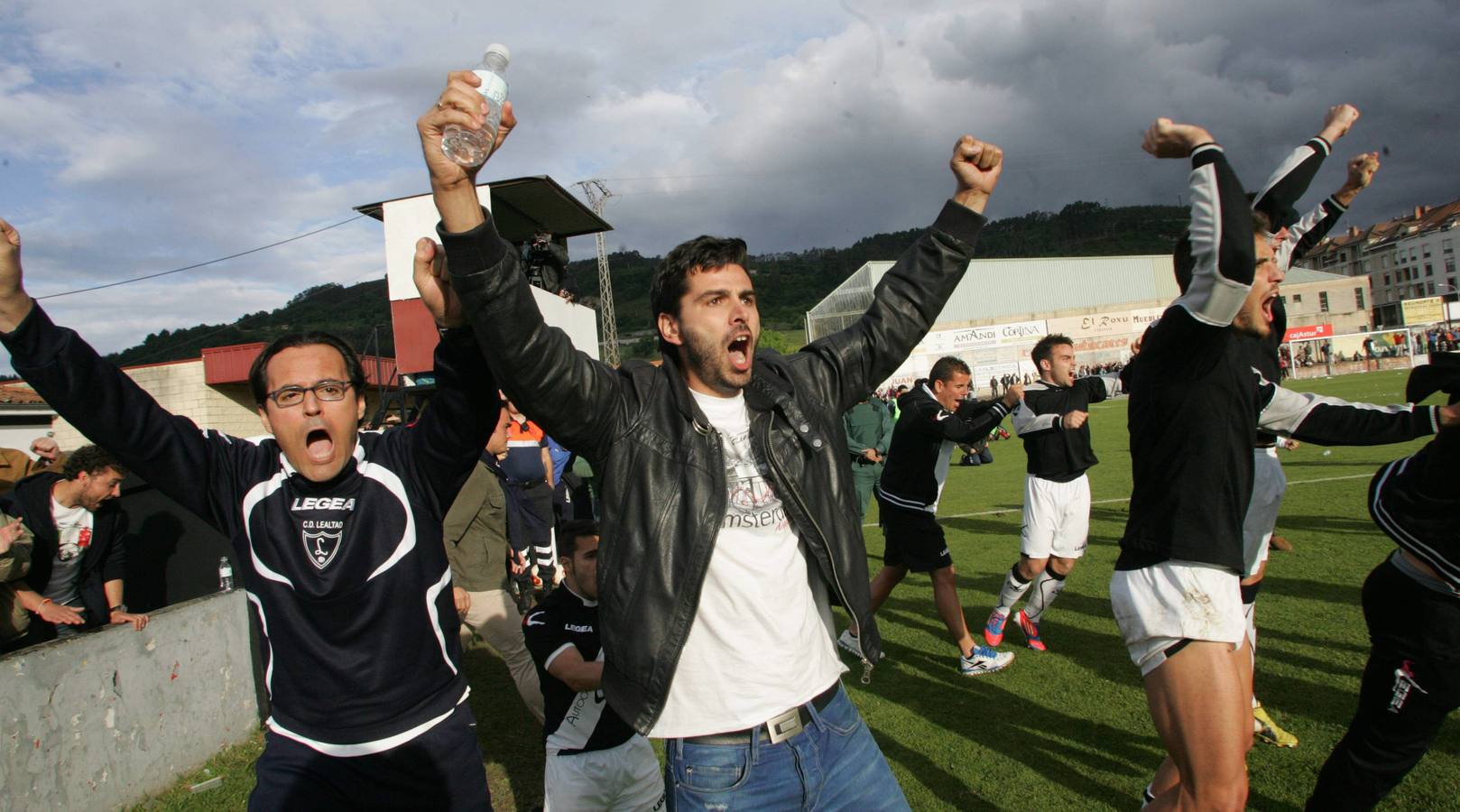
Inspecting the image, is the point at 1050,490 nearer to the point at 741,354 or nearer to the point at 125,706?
the point at 741,354

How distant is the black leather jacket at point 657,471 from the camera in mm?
1836

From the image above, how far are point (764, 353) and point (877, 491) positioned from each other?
429 cm

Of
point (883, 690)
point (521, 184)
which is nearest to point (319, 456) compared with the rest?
point (883, 690)

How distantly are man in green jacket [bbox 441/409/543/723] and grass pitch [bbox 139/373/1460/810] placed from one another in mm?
523

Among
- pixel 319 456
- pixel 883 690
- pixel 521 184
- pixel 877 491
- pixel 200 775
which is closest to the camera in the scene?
pixel 319 456

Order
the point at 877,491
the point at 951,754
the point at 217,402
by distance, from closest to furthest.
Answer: the point at 951,754 < the point at 877,491 < the point at 217,402

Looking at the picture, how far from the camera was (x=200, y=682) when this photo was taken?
5129mm

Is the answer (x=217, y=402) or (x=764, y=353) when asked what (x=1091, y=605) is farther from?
(x=217, y=402)

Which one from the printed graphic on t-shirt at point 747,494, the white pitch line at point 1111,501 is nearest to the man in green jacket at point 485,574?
the printed graphic on t-shirt at point 747,494

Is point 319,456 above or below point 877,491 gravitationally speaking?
above

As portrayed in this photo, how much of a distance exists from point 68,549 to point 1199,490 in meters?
6.48

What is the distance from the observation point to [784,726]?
205 cm

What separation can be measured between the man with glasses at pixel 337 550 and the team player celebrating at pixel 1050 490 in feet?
15.2

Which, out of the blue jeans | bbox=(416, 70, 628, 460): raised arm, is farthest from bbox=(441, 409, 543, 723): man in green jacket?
bbox=(416, 70, 628, 460): raised arm
